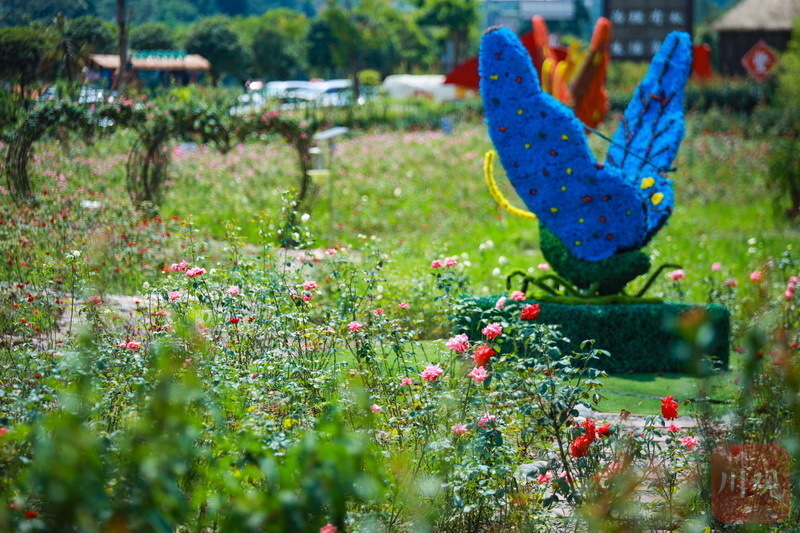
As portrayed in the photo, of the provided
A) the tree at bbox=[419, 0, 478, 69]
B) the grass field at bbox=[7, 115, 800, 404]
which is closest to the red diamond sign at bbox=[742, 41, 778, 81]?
the grass field at bbox=[7, 115, 800, 404]

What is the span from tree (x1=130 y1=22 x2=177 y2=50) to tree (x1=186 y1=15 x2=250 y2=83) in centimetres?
149

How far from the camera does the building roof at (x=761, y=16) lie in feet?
118

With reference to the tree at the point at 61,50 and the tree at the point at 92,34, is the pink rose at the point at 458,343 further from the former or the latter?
the tree at the point at 92,34

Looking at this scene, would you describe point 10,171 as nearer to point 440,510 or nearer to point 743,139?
point 440,510

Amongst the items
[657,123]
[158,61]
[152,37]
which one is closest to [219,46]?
[158,61]

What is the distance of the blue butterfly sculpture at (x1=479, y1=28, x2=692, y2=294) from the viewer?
716 centimetres

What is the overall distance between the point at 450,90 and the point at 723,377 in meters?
33.4

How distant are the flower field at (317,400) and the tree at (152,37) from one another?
409 centimetres

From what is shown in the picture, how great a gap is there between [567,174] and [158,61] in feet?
33.2

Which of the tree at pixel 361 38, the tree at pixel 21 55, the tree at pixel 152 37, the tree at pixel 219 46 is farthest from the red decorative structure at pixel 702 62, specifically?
the tree at pixel 21 55

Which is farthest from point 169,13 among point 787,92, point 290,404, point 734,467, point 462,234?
point 787,92

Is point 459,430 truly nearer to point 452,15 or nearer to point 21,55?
point 21,55

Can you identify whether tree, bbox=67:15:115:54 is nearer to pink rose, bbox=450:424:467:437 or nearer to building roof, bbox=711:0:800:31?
pink rose, bbox=450:424:467:437

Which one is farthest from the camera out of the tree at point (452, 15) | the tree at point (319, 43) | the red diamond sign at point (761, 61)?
the tree at point (452, 15)
